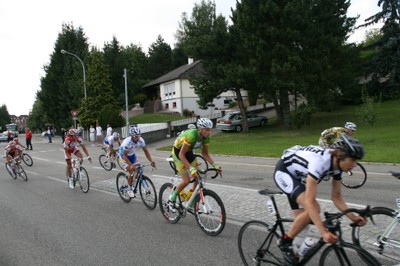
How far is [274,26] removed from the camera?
29312 mm

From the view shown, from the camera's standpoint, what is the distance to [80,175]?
11.6 metres

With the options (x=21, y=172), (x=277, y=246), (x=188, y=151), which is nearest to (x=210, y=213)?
(x=188, y=151)

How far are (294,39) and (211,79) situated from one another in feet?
24.1

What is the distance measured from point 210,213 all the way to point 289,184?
230cm

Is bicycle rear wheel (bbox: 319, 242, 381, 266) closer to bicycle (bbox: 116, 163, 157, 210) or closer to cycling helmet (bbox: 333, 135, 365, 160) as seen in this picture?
cycling helmet (bbox: 333, 135, 365, 160)

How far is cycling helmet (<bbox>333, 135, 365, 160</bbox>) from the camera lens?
345 cm

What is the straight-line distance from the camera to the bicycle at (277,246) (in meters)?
3.54

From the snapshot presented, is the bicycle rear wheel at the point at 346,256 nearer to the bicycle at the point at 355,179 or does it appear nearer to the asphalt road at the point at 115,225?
the asphalt road at the point at 115,225

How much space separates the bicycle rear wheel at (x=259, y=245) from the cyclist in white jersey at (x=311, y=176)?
25 centimetres

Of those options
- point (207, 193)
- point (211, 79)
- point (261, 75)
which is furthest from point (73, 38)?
point (207, 193)

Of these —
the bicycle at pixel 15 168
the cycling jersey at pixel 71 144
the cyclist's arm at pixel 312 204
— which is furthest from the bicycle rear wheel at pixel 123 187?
the bicycle at pixel 15 168

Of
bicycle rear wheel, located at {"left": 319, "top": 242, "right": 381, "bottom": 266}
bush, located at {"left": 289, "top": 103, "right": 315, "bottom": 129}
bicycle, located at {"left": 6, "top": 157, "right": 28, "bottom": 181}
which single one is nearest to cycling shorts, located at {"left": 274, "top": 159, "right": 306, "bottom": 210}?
bicycle rear wheel, located at {"left": 319, "top": 242, "right": 381, "bottom": 266}

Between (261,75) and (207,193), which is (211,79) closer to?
(261,75)

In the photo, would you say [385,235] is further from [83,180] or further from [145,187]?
[83,180]
